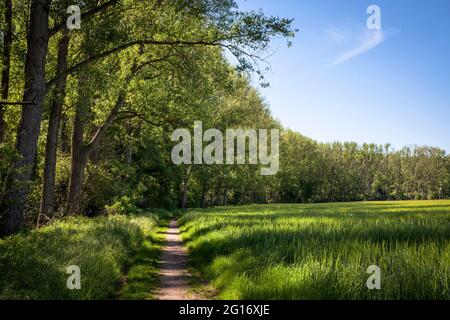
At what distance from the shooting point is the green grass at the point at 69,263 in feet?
25.7

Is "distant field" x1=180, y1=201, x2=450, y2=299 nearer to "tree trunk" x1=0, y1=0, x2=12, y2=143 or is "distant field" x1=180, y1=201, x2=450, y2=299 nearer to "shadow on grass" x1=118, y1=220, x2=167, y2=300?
"shadow on grass" x1=118, y1=220, x2=167, y2=300

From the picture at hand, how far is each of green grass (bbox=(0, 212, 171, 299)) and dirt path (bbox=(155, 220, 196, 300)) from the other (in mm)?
453

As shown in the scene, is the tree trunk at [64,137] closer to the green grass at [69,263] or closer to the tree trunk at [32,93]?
the green grass at [69,263]

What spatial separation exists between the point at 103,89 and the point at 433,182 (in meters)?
144

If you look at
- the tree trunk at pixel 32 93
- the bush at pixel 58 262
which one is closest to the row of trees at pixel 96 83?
the tree trunk at pixel 32 93

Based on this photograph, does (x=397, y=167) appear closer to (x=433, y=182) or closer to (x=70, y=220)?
(x=433, y=182)

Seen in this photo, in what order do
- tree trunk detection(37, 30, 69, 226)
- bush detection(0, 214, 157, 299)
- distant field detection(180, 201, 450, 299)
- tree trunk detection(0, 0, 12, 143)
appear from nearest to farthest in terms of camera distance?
1. distant field detection(180, 201, 450, 299)
2. bush detection(0, 214, 157, 299)
3. tree trunk detection(0, 0, 12, 143)
4. tree trunk detection(37, 30, 69, 226)

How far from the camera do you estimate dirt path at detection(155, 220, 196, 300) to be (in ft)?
33.5

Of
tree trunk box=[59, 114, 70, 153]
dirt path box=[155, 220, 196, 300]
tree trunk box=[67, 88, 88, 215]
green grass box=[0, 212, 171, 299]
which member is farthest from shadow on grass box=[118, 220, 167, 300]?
tree trunk box=[59, 114, 70, 153]

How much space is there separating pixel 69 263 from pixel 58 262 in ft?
0.89

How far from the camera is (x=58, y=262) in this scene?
9.41 metres

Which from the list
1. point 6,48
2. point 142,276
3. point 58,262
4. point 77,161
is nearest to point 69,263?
point 58,262

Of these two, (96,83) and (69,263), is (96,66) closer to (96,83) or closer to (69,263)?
(96,83)

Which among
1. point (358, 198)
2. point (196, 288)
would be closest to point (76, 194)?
point (196, 288)
